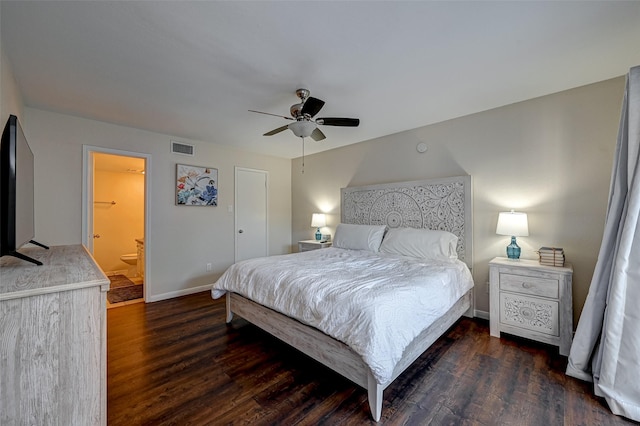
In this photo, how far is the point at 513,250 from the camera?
2.72 metres

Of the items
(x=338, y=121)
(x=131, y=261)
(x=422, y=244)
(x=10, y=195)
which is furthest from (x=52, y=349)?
(x=131, y=261)

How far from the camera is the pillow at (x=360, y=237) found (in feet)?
11.8

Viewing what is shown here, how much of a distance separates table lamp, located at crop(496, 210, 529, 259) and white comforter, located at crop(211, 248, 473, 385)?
A: 1.65 ft

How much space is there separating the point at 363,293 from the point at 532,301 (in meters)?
1.80

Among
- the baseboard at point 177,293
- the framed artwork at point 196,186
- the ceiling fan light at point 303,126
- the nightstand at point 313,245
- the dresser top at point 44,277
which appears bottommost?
the baseboard at point 177,293

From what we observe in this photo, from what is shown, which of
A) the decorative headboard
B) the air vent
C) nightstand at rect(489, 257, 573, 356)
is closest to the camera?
nightstand at rect(489, 257, 573, 356)

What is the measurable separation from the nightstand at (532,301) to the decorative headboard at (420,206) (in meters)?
0.54

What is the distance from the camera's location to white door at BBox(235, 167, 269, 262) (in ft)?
15.3

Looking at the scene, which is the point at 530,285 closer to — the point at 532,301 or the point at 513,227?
the point at 532,301

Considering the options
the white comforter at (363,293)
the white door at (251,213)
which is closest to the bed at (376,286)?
the white comforter at (363,293)

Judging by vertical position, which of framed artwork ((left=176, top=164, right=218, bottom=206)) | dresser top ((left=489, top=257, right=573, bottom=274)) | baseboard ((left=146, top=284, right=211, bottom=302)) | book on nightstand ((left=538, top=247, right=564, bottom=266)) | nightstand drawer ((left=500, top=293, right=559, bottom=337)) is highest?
framed artwork ((left=176, top=164, right=218, bottom=206))

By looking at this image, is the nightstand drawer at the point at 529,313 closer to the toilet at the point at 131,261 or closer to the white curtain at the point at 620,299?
the white curtain at the point at 620,299

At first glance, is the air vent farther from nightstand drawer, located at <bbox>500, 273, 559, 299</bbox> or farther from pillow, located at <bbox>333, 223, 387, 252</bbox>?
nightstand drawer, located at <bbox>500, 273, 559, 299</bbox>

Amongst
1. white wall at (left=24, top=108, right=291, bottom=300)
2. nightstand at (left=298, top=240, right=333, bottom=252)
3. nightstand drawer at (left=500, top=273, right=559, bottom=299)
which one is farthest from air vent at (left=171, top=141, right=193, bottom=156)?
nightstand drawer at (left=500, top=273, right=559, bottom=299)
